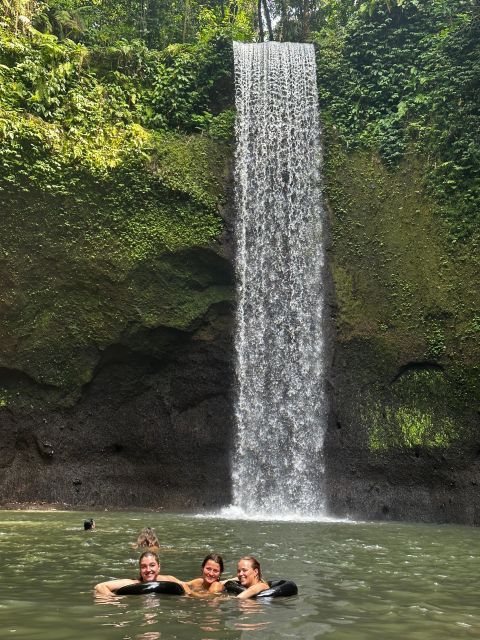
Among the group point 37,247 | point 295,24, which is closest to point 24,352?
point 37,247

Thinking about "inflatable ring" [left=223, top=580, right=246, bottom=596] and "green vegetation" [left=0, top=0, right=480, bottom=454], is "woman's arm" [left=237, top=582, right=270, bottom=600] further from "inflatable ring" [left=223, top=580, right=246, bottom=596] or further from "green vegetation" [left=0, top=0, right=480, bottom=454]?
"green vegetation" [left=0, top=0, right=480, bottom=454]

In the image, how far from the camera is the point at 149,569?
620 cm

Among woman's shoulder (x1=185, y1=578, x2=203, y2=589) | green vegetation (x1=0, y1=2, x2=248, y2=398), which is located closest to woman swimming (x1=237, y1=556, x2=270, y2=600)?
woman's shoulder (x1=185, y1=578, x2=203, y2=589)

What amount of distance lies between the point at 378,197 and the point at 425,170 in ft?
4.62

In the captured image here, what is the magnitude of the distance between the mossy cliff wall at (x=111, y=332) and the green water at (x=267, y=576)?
5002 mm

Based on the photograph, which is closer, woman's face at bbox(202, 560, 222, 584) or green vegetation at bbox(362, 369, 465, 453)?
woman's face at bbox(202, 560, 222, 584)

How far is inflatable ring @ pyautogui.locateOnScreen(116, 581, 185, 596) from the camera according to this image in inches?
239

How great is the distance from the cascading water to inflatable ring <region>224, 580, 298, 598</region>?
1029cm

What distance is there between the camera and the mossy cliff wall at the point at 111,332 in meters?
17.0

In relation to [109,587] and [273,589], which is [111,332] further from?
[273,589]

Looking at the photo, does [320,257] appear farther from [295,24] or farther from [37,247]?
[295,24]

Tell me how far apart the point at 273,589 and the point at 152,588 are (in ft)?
3.52

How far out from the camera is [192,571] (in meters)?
7.46

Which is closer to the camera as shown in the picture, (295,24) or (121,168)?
(121,168)
